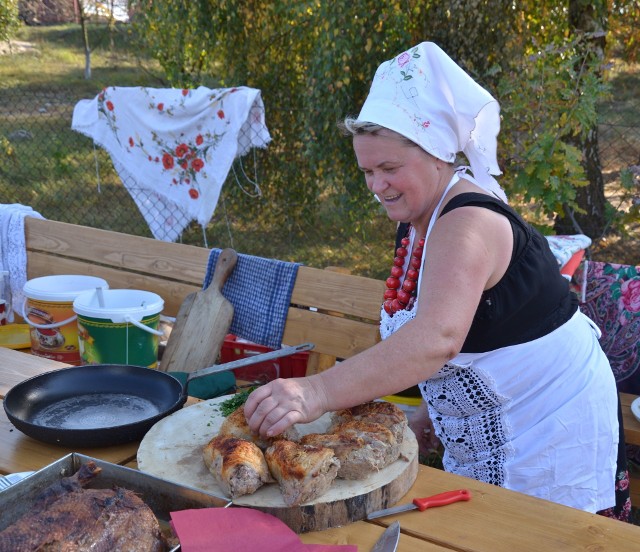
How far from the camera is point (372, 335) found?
121 inches

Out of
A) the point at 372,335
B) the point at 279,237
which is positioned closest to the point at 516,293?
the point at 372,335

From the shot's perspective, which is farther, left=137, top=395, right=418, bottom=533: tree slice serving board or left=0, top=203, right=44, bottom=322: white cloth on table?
left=0, top=203, right=44, bottom=322: white cloth on table

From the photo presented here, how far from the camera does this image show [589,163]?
6020 mm

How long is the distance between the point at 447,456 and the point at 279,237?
5.46 m

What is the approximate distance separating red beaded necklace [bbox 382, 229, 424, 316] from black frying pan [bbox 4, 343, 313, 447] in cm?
31

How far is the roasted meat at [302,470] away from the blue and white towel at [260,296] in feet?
5.85

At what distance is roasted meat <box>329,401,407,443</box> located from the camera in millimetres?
1655

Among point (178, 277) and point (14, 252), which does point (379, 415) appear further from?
point (14, 252)

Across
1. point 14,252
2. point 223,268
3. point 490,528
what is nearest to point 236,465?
point 490,528

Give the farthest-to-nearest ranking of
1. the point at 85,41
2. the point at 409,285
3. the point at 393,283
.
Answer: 1. the point at 85,41
2. the point at 393,283
3. the point at 409,285

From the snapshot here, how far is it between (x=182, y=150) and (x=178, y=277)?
2.07 meters

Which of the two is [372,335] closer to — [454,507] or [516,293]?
[516,293]

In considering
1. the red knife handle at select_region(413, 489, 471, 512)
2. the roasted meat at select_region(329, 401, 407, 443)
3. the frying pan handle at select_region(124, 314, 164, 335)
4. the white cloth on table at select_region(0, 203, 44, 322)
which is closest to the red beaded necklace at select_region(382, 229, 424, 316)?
the roasted meat at select_region(329, 401, 407, 443)

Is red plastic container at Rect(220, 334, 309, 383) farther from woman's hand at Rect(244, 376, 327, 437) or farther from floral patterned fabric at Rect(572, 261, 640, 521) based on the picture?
woman's hand at Rect(244, 376, 327, 437)
